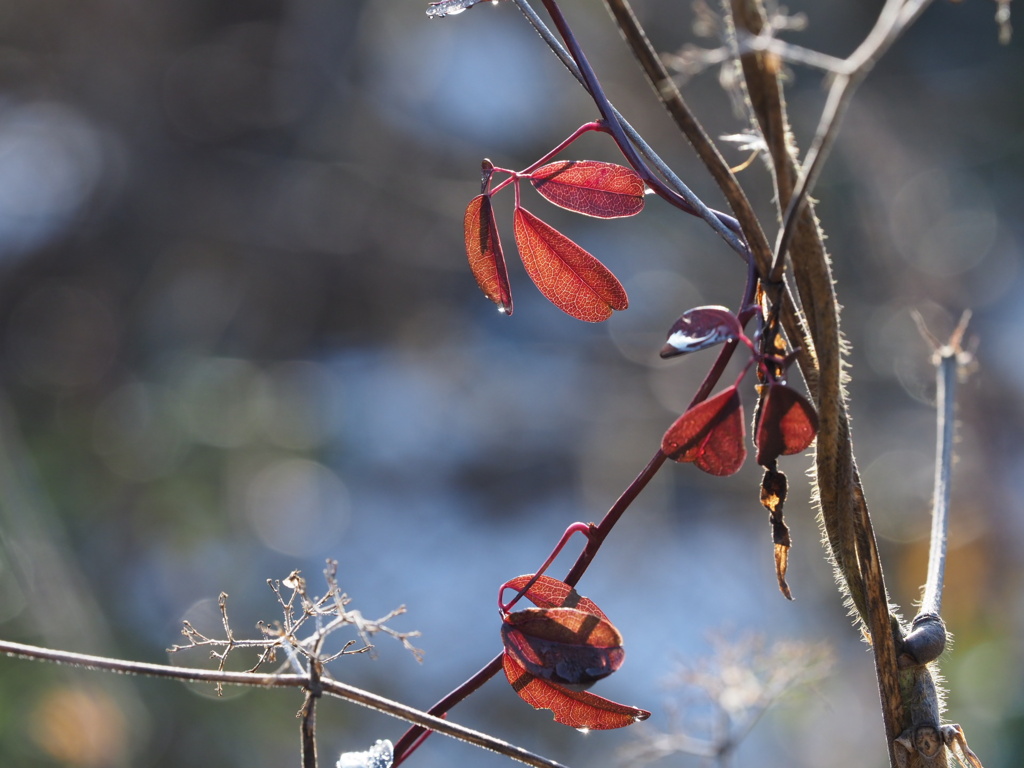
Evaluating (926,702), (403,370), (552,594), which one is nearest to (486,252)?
(552,594)

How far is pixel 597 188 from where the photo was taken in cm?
37

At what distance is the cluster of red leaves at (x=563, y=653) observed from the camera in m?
0.32

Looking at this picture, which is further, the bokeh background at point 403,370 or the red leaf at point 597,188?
the bokeh background at point 403,370

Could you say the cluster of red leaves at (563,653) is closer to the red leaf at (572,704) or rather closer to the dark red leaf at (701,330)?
the red leaf at (572,704)

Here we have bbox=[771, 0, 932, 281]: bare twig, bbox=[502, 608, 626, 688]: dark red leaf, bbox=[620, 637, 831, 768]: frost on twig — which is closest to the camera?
bbox=[771, 0, 932, 281]: bare twig

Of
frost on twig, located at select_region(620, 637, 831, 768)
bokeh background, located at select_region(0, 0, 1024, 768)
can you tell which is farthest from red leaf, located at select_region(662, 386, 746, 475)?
bokeh background, located at select_region(0, 0, 1024, 768)

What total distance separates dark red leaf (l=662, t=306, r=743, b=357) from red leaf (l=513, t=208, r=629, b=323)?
72 mm

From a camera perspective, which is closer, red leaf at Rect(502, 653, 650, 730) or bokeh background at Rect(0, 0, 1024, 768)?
red leaf at Rect(502, 653, 650, 730)

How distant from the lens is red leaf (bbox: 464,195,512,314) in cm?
37

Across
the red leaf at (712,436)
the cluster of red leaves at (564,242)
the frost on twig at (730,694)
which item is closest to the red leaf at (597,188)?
the cluster of red leaves at (564,242)

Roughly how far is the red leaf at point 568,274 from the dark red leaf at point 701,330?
0.24 feet

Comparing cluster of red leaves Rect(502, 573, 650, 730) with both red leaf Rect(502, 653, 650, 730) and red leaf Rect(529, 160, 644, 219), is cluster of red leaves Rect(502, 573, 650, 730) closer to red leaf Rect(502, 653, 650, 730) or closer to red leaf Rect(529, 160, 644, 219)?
red leaf Rect(502, 653, 650, 730)

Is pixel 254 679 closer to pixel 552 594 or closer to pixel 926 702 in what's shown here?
pixel 552 594

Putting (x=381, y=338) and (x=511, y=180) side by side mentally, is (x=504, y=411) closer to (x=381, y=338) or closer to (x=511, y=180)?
(x=381, y=338)
